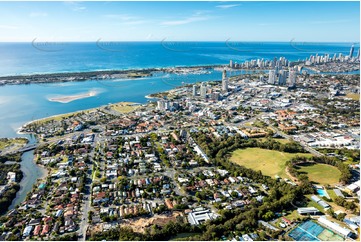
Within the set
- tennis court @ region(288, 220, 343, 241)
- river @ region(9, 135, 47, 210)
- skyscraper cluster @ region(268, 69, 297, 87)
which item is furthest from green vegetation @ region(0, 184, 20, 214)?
skyscraper cluster @ region(268, 69, 297, 87)

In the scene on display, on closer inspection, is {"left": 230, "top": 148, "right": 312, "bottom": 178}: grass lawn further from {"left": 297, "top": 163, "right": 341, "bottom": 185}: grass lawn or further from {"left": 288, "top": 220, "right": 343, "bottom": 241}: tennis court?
{"left": 288, "top": 220, "right": 343, "bottom": 241}: tennis court

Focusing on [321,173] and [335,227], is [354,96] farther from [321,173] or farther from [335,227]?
[335,227]

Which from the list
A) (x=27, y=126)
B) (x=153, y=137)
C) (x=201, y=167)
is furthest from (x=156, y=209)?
(x=27, y=126)

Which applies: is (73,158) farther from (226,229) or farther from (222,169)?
(226,229)

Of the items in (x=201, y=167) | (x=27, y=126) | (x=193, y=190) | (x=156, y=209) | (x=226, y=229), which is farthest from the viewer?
(x=27, y=126)

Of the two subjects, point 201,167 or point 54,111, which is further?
point 54,111

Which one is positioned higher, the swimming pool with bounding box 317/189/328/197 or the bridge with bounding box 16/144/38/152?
the bridge with bounding box 16/144/38/152

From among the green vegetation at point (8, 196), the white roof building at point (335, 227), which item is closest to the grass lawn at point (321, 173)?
the white roof building at point (335, 227)
